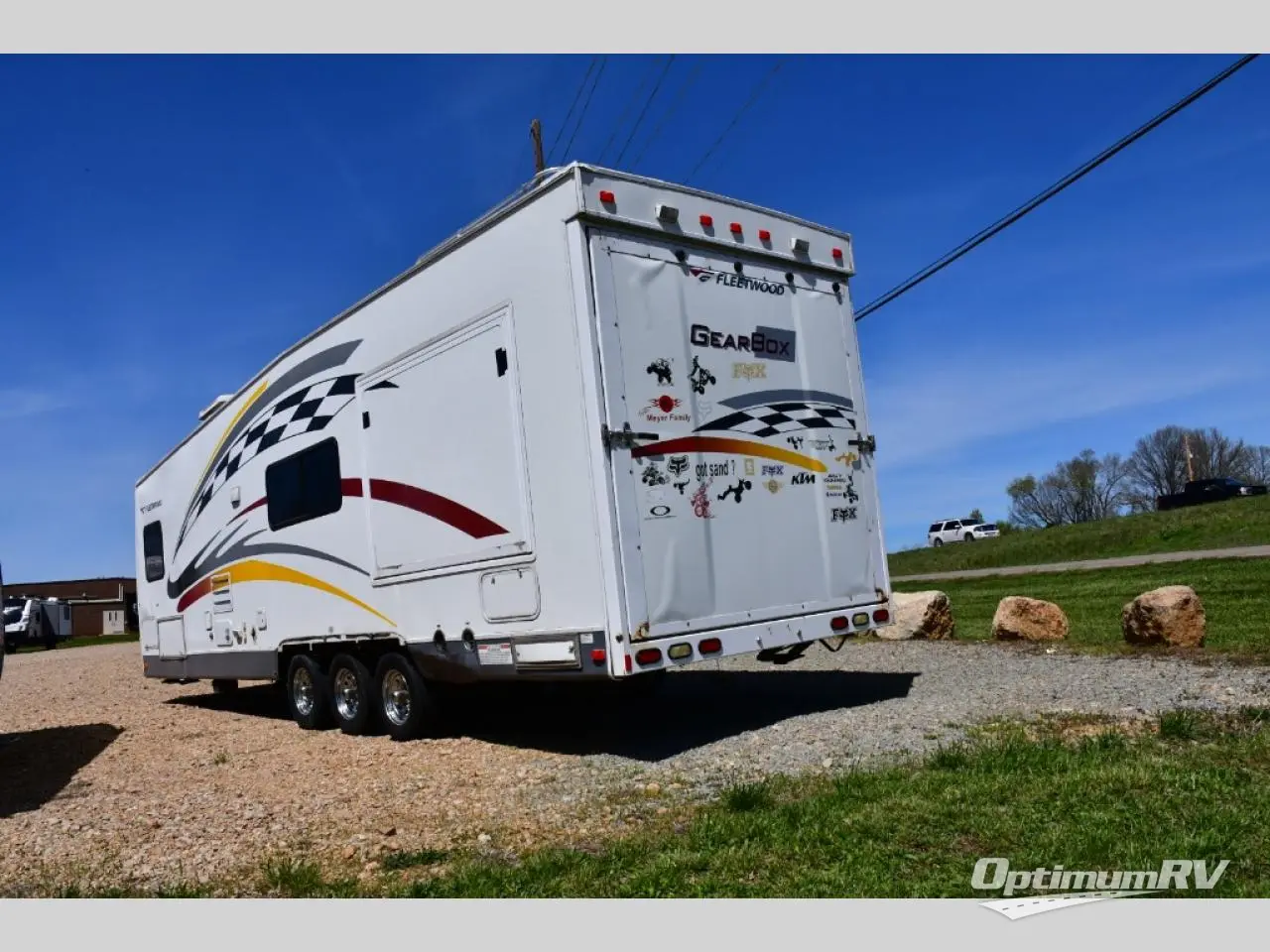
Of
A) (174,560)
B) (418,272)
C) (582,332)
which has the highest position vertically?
(418,272)

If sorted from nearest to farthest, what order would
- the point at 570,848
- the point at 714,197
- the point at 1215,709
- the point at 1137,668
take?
the point at 570,848, the point at 1215,709, the point at 714,197, the point at 1137,668

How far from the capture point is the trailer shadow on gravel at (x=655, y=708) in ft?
26.8

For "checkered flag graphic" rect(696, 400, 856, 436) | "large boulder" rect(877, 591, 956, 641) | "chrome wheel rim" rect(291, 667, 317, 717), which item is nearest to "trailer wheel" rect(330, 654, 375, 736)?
"chrome wheel rim" rect(291, 667, 317, 717)

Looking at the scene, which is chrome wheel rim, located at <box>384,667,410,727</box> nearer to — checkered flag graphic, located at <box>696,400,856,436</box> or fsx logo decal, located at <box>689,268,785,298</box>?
checkered flag graphic, located at <box>696,400,856,436</box>

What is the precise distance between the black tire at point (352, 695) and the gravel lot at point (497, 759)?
0.27 m

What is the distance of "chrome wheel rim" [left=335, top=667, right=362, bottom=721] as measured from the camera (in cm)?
957

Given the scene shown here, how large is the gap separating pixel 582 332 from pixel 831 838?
364cm

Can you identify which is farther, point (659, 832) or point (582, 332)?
point (582, 332)

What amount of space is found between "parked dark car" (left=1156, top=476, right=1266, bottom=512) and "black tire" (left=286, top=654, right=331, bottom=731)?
41.9 m

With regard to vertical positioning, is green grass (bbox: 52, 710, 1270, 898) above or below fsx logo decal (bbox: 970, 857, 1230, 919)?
above

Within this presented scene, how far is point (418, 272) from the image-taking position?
8.54 meters

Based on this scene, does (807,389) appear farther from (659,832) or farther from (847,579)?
(659,832)

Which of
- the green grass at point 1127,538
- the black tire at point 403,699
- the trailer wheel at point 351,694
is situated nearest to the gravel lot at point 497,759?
the black tire at point 403,699

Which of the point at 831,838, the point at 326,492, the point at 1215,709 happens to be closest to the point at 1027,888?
the point at 831,838
